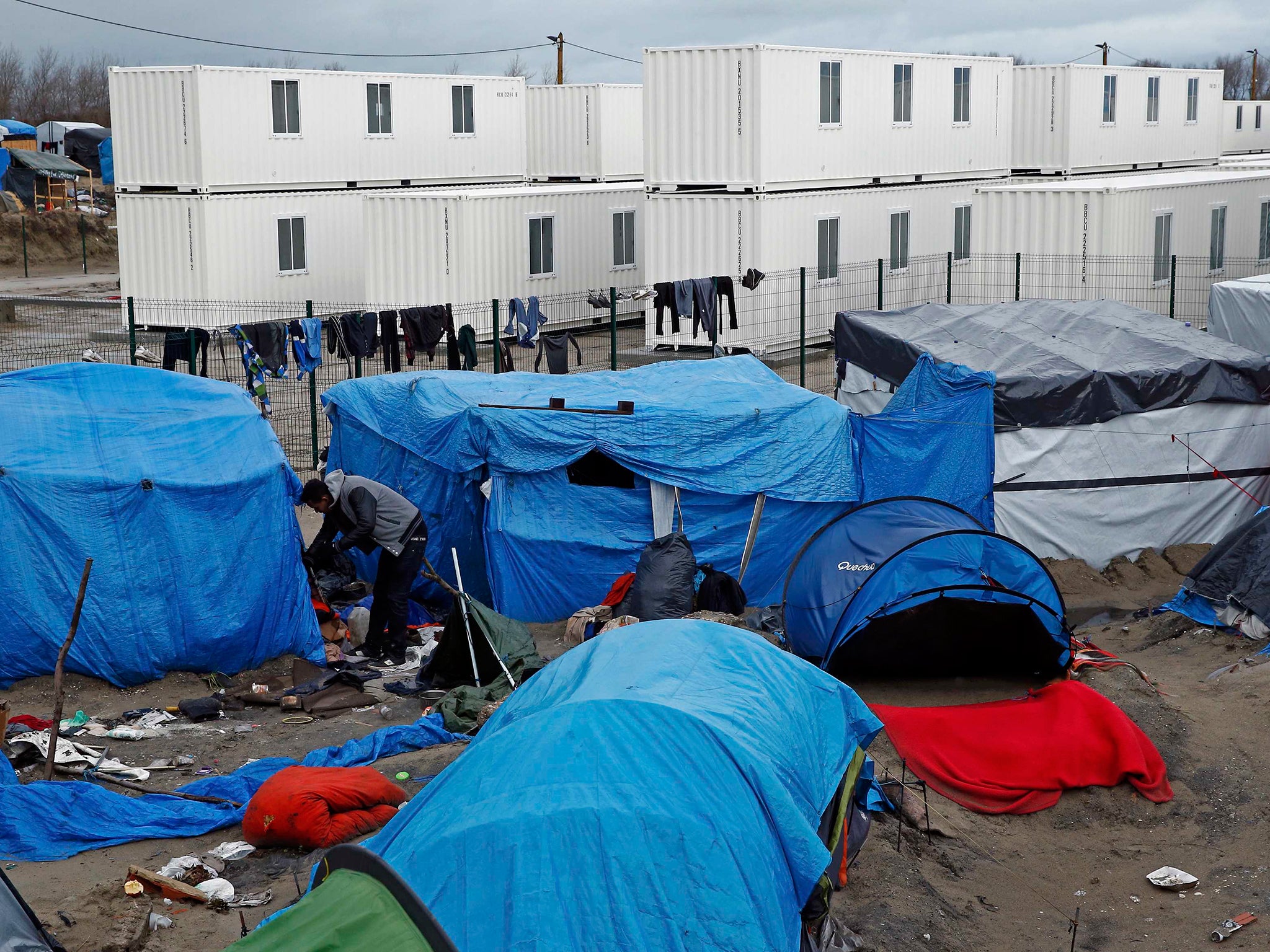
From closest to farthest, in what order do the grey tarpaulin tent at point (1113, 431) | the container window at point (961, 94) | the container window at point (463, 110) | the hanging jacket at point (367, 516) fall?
the hanging jacket at point (367, 516), the grey tarpaulin tent at point (1113, 431), the container window at point (961, 94), the container window at point (463, 110)

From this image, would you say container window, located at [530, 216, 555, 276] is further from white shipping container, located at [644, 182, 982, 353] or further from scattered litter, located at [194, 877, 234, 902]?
scattered litter, located at [194, 877, 234, 902]

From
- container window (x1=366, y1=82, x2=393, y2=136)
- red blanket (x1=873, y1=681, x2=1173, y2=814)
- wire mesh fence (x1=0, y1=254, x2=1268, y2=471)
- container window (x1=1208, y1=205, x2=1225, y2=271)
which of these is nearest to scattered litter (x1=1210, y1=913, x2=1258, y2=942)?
red blanket (x1=873, y1=681, x2=1173, y2=814)

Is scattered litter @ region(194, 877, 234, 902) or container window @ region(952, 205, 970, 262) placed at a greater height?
container window @ region(952, 205, 970, 262)

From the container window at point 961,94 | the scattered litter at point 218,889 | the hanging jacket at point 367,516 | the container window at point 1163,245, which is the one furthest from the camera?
the container window at point 961,94

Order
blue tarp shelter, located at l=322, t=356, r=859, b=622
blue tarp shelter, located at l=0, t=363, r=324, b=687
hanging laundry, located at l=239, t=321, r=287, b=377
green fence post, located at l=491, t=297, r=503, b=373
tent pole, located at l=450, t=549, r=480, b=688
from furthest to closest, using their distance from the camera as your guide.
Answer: green fence post, located at l=491, t=297, r=503, b=373
hanging laundry, located at l=239, t=321, r=287, b=377
blue tarp shelter, located at l=322, t=356, r=859, b=622
tent pole, located at l=450, t=549, r=480, b=688
blue tarp shelter, located at l=0, t=363, r=324, b=687

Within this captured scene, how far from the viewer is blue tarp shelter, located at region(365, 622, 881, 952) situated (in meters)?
5.07

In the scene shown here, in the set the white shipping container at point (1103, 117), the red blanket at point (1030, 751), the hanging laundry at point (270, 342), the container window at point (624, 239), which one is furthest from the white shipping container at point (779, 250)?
the red blanket at point (1030, 751)

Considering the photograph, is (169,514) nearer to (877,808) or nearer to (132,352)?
(132,352)

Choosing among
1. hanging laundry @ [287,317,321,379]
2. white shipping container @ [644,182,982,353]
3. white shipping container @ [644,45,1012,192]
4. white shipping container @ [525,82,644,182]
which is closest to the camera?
hanging laundry @ [287,317,321,379]

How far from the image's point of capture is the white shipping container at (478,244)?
23.9 metres

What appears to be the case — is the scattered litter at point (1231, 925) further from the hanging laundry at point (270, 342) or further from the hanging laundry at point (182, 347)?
the hanging laundry at point (182, 347)

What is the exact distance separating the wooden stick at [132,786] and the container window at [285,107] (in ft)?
64.9

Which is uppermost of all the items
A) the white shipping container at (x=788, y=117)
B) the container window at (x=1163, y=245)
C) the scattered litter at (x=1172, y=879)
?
the white shipping container at (x=788, y=117)

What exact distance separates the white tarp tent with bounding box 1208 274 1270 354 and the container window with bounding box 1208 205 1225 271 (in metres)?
6.46
